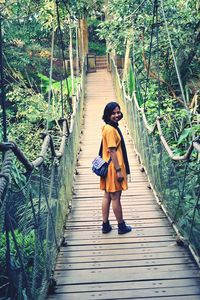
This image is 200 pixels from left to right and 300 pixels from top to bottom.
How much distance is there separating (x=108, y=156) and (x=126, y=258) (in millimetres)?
618

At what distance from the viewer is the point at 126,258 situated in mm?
2537

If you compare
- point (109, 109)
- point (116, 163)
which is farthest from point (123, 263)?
point (109, 109)

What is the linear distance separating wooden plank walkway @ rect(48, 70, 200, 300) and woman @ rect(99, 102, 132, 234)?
0.20 m

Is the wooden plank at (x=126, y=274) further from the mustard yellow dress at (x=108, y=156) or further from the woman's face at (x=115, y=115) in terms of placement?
the woman's face at (x=115, y=115)

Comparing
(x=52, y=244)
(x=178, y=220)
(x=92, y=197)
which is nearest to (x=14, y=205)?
(x=52, y=244)

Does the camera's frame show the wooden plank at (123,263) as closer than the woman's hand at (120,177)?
Yes

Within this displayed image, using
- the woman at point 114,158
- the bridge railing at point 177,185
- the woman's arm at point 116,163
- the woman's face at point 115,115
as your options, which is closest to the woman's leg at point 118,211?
the woman at point 114,158

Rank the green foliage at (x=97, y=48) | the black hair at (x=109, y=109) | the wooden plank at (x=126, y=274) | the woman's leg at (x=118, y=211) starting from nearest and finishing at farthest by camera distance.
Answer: the wooden plank at (x=126, y=274) → the black hair at (x=109, y=109) → the woman's leg at (x=118, y=211) → the green foliage at (x=97, y=48)

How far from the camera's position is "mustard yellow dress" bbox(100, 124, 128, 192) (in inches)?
107

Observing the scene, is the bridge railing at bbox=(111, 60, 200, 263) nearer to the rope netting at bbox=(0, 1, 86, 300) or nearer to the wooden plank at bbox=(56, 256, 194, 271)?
the wooden plank at bbox=(56, 256, 194, 271)

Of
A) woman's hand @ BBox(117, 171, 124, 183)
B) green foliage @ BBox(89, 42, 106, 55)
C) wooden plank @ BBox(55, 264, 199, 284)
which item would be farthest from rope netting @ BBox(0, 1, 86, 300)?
green foliage @ BBox(89, 42, 106, 55)

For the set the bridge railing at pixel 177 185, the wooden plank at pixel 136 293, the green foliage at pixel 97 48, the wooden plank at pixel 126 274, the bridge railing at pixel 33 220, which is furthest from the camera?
the green foliage at pixel 97 48

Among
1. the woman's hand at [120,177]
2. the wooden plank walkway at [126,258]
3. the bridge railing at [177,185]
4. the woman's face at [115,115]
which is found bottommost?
the wooden plank walkway at [126,258]

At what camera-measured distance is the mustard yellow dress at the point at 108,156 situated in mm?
2709
